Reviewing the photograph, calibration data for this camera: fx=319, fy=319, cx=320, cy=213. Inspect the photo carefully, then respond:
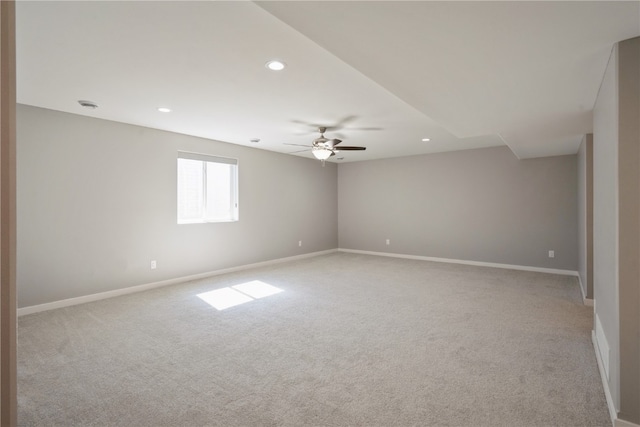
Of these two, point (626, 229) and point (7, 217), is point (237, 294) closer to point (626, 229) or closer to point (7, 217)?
point (7, 217)

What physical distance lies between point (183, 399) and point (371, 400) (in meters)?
1.21

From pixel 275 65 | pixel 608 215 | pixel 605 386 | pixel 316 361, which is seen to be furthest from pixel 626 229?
pixel 275 65

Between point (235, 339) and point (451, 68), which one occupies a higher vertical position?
point (451, 68)

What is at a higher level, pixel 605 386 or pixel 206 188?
pixel 206 188

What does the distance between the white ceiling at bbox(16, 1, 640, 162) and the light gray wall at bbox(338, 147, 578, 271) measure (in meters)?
2.04

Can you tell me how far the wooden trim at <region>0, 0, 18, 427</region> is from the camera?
28.8 inches

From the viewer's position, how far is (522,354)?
264 cm

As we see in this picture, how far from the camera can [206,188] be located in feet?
18.5

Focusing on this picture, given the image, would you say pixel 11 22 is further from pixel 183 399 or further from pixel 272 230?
pixel 272 230

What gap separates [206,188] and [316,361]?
4.03 m

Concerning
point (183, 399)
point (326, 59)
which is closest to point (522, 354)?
point (183, 399)

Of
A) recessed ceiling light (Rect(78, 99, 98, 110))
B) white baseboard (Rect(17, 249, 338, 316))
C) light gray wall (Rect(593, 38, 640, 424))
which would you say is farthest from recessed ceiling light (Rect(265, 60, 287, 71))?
white baseboard (Rect(17, 249, 338, 316))

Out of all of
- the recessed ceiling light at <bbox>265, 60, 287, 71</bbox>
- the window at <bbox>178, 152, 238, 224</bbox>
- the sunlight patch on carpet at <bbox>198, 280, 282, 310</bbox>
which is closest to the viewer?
the recessed ceiling light at <bbox>265, 60, 287, 71</bbox>

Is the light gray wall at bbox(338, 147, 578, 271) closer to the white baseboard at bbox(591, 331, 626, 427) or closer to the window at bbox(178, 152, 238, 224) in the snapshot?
the window at bbox(178, 152, 238, 224)
